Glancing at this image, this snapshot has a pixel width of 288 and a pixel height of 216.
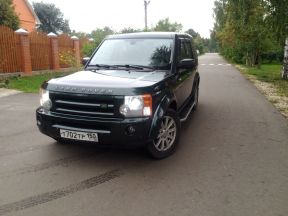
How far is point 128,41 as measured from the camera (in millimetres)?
6156

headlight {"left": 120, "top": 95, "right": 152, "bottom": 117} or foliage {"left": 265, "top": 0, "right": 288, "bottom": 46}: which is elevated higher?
foliage {"left": 265, "top": 0, "right": 288, "bottom": 46}

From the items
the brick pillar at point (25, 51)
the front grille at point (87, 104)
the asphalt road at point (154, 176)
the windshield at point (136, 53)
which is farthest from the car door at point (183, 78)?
the brick pillar at point (25, 51)

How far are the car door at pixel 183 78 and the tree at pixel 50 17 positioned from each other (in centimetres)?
4284

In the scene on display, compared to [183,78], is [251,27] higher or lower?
higher

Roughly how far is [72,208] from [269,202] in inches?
86.1

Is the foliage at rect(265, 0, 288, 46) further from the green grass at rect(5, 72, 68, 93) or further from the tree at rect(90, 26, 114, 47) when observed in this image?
the tree at rect(90, 26, 114, 47)

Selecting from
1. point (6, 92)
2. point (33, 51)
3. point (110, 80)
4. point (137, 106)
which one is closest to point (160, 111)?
point (137, 106)

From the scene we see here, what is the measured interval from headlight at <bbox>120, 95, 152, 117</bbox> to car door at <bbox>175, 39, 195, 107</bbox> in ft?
3.96

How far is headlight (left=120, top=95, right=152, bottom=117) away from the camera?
14.5ft

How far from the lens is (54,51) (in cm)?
1856

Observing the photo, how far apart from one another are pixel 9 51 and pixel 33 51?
71.6 inches

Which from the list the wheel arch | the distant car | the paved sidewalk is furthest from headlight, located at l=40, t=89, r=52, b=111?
the paved sidewalk

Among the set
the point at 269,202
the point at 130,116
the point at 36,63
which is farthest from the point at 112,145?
the point at 36,63

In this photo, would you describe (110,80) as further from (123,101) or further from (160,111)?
(160,111)
